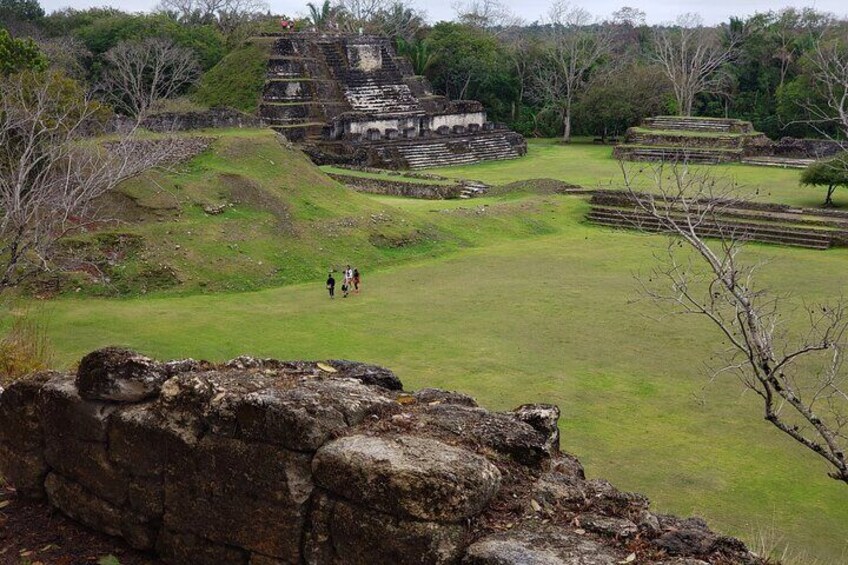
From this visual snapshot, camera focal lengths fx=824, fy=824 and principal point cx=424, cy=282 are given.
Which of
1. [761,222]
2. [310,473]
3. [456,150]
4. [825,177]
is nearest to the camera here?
[310,473]

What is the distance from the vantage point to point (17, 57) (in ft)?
67.1

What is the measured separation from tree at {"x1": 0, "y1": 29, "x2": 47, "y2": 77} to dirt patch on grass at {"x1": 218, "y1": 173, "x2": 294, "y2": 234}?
5.24 meters

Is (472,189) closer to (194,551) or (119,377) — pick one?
(119,377)

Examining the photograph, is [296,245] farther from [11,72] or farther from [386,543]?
[386,543]

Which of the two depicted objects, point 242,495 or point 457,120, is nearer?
point 242,495

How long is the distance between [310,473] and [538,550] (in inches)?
50.0

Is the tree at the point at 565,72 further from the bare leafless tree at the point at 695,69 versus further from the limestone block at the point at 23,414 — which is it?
the limestone block at the point at 23,414

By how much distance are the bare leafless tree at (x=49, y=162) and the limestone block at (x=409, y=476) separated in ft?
23.0

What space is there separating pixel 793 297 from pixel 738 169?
2077 cm

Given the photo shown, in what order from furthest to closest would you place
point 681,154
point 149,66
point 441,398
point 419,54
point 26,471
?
1. point 419,54
2. point 681,154
3. point 149,66
4. point 26,471
5. point 441,398

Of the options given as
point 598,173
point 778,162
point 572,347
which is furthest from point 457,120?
point 572,347

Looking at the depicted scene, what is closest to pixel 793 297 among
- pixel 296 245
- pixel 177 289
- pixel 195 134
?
pixel 296 245

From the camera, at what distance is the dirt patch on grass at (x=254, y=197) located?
20.7m

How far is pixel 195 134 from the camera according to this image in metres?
24.3
